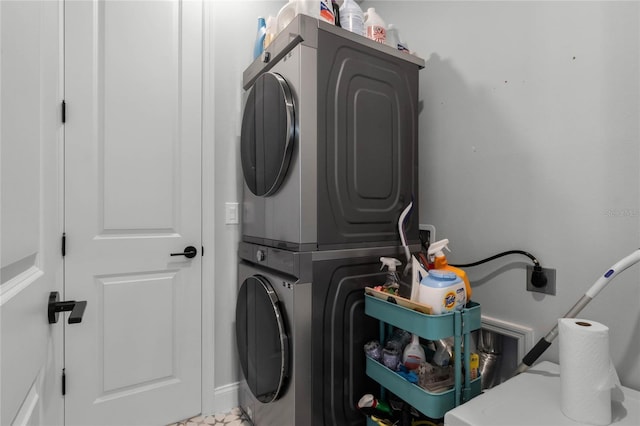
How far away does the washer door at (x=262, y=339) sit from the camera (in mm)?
1251

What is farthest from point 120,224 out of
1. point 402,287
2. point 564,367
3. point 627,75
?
point 627,75

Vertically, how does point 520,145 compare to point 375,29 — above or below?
below

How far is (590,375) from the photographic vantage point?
0.84 metres

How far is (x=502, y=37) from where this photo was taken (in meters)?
1.46

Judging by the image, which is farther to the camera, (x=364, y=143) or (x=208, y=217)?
(x=208, y=217)

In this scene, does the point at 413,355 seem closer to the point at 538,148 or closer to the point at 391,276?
the point at 391,276

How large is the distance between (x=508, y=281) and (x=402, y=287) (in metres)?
0.50

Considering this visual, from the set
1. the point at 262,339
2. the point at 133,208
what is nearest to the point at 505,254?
the point at 262,339

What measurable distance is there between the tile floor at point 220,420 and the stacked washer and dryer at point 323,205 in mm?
288

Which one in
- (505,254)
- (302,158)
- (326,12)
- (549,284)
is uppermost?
(326,12)

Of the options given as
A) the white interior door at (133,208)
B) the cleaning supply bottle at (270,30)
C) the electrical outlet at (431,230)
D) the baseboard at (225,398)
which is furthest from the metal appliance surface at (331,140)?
the baseboard at (225,398)

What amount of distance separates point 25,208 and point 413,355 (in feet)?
3.91

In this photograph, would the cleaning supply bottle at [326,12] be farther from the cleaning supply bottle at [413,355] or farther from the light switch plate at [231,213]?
the cleaning supply bottle at [413,355]

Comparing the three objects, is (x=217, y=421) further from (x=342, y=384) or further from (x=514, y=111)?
(x=514, y=111)
